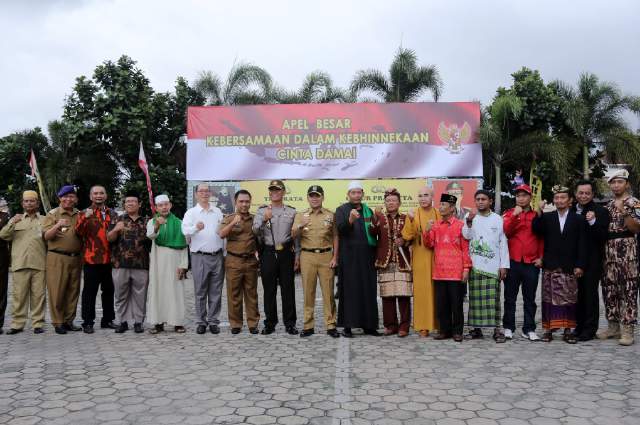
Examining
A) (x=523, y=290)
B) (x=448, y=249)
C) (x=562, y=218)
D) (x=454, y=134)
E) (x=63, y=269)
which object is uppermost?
(x=454, y=134)

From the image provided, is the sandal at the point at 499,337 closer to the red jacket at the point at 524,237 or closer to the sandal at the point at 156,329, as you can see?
the red jacket at the point at 524,237

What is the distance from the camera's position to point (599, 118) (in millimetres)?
14773

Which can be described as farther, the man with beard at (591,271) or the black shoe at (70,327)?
the black shoe at (70,327)

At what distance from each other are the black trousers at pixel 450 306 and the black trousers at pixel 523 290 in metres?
0.45

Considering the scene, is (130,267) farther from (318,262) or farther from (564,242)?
(564,242)

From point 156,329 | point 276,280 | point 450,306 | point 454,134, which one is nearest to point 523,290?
point 450,306

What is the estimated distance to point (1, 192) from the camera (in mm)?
18828

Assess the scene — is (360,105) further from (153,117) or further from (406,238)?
(406,238)

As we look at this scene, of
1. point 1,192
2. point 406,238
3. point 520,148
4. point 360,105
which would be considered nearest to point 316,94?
point 360,105

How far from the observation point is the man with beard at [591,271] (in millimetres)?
5559

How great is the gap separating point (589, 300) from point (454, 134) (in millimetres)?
8139

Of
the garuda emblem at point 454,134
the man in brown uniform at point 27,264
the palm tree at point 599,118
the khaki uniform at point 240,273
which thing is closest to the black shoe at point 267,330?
the khaki uniform at point 240,273

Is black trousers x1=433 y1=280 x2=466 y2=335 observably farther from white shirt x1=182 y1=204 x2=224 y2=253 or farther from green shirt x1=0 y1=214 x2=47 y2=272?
green shirt x1=0 y1=214 x2=47 y2=272

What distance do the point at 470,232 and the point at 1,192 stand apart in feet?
58.5
